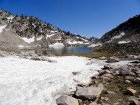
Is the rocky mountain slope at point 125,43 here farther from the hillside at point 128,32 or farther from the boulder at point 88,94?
the boulder at point 88,94

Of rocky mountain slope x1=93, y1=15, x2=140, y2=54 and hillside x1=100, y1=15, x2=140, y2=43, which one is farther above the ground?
hillside x1=100, y1=15, x2=140, y2=43

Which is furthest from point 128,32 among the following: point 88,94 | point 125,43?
point 88,94

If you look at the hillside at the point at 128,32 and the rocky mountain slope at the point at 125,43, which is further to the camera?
the hillside at the point at 128,32

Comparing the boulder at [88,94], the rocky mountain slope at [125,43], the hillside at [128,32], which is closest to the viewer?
the boulder at [88,94]

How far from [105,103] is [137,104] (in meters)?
1.98

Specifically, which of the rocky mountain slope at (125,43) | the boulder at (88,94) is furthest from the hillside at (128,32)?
the boulder at (88,94)

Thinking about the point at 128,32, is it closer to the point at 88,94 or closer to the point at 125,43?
the point at 125,43

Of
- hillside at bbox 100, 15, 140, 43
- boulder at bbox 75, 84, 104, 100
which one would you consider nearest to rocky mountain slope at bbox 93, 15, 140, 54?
hillside at bbox 100, 15, 140, 43

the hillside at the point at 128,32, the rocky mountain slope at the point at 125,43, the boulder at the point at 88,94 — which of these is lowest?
the boulder at the point at 88,94

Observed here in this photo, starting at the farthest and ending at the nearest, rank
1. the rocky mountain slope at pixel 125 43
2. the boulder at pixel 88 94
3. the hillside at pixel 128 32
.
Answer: the hillside at pixel 128 32, the rocky mountain slope at pixel 125 43, the boulder at pixel 88 94

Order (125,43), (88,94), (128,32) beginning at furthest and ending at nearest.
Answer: (128,32) < (125,43) < (88,94)

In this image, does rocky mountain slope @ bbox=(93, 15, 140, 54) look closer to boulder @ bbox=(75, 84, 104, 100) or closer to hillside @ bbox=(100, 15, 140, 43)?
hillside @ bbox=(100, 15, 140, 43)

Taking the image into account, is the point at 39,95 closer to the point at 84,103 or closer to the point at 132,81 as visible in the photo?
the point at 84,103

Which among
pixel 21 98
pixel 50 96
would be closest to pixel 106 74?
pixel 50 96
